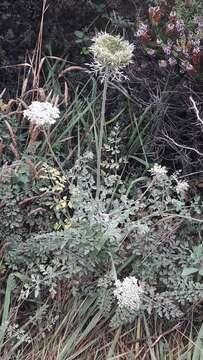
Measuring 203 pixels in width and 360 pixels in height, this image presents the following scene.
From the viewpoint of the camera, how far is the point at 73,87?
363cm

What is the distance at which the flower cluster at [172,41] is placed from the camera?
3.05 metres

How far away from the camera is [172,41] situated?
10.3ft

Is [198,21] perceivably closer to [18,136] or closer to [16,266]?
[18,136]

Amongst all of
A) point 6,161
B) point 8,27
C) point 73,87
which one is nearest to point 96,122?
point 73,87

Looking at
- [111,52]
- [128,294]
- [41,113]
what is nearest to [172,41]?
[111,52]

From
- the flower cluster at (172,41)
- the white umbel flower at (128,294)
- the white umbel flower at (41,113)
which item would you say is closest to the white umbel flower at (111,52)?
the white umbel flower at (41,113)

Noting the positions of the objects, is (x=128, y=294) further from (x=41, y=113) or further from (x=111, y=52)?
(x=111, y=52)

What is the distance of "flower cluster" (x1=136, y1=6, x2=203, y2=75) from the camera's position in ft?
10.0

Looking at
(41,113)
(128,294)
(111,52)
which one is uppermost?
(111,52)

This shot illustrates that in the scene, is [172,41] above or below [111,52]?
below

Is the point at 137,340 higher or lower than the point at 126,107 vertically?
lower

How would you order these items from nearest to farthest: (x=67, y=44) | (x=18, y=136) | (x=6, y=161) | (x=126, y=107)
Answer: (x=6, y=161), (x=18, y=136), (x=126, y=107), (x=67, y=44)

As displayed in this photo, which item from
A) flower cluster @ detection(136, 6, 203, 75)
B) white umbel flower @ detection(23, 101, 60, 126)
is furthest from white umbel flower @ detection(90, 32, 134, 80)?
flower cluster @ detection(136, 6, 203, 75)

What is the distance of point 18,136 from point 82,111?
0.41 metres
